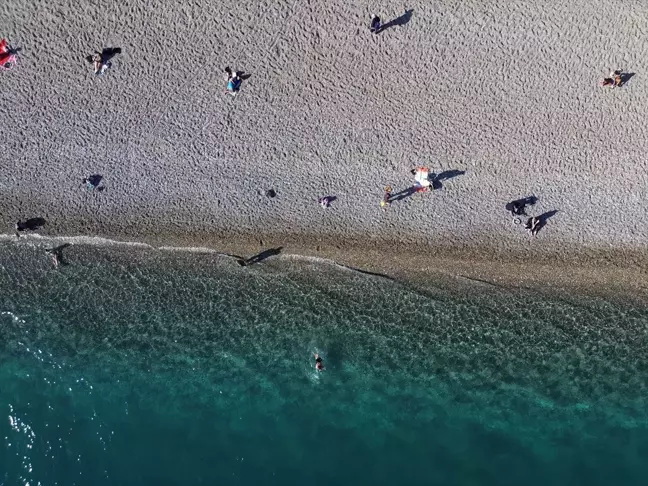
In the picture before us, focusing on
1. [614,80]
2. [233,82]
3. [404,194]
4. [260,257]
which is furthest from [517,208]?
[233,82]

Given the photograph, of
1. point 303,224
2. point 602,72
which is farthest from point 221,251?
point 602,72

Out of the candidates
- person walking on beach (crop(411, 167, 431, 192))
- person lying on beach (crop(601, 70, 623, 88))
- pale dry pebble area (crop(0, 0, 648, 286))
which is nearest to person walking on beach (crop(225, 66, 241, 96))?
pale dry pebble area (crop(0, 0, 648, 286))

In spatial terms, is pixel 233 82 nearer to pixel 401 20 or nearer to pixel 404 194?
pixel 401 20

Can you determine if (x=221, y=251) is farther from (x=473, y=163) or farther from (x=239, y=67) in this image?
(x=473, y=163)

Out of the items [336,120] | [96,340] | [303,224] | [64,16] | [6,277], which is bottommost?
[96,340]

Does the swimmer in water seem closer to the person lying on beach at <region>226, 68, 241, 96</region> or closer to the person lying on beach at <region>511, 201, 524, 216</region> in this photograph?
the person lying on beach at <region>511, 201, 524, 216</region>

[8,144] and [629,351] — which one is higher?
[8,144]
